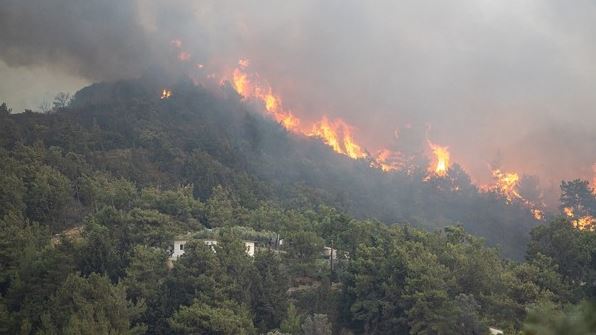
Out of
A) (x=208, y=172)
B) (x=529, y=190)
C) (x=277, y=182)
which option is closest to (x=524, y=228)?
(x=529, y=190)

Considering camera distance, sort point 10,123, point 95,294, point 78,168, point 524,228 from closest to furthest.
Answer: point 95,294 → point 78,168 → point 10,123 → point 524,228

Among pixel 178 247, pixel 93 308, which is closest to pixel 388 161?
pixel 178 247

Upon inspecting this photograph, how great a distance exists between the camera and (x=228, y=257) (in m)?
43.8

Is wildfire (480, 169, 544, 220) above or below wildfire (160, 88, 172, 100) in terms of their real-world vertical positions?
below

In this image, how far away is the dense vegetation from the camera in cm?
3594

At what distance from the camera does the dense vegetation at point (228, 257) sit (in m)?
35.9

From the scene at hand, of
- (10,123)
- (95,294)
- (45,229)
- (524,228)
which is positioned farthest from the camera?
(524,228)

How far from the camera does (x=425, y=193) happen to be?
97.1 metres

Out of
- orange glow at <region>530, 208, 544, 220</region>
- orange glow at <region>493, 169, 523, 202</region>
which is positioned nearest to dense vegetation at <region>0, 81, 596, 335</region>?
orange glow at <region>530, 208, 544, 220</region>

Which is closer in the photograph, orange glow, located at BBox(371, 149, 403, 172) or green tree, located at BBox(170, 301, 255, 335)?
green tree, located at BBox(170, 301, 255, 335)

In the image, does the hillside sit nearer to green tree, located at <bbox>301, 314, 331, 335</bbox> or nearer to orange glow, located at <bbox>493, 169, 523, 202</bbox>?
orange glow, located at <bbox>493, 169, 523, 202</bbox>

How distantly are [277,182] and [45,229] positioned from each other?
4223cm

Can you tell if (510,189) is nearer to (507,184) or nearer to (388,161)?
(507,184)

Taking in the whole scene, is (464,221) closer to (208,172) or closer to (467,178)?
(467,178)
